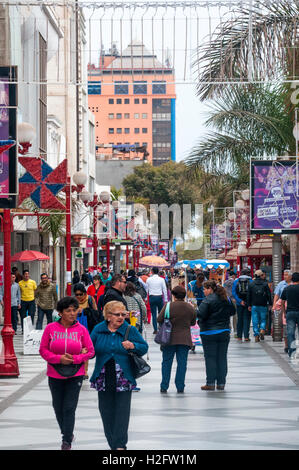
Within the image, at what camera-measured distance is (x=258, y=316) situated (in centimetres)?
2488

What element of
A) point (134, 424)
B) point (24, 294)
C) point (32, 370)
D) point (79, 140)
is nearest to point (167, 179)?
point (79, 140)

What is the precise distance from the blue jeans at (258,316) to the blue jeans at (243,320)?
52cm

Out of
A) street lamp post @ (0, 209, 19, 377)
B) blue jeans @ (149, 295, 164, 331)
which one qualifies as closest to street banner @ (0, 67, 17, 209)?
street lamp post @ (0, 209, 19, 377)

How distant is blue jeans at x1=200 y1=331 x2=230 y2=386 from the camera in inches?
619

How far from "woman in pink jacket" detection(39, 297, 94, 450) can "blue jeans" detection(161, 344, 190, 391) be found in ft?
17.8

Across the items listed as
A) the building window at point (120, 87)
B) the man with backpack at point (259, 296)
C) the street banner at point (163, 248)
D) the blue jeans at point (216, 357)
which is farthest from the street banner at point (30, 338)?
the street banner at point (163, 248)

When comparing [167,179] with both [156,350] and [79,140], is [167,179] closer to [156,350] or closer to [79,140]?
[79,140]

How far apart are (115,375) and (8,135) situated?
954 centimetres

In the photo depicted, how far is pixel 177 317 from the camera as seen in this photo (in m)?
15.7

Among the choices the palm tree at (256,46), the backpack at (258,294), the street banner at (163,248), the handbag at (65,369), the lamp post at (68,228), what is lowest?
the street banner at (163,248)

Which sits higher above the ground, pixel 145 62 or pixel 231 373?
pixel 145 62

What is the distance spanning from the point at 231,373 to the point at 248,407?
4734 mm

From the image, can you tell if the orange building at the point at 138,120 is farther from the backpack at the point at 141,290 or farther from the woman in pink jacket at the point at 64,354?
the woman in pink jacket at the point at 64,354

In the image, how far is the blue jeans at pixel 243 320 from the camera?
25.8 m
